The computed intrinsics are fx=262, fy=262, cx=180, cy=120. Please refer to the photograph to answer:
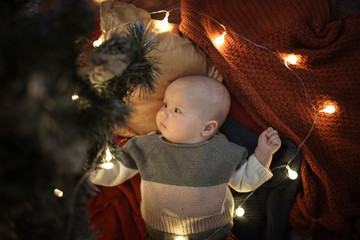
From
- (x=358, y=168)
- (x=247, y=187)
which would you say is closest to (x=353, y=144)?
(x=358, y=168)

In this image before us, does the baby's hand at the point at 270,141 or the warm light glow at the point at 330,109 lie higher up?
the warm light glow at the point at 330,109

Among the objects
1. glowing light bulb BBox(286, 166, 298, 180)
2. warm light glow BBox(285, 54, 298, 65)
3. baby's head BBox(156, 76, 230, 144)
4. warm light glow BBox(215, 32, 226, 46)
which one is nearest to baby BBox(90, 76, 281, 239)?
baby's head BBox(156, 76, 230, 144)

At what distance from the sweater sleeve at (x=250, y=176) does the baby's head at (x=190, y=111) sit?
0.21 meters

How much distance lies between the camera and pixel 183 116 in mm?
1127

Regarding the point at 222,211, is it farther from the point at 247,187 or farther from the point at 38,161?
the point at 38,161

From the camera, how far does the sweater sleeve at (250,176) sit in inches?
44.8

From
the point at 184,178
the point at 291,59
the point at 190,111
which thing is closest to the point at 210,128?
the point at 190,111

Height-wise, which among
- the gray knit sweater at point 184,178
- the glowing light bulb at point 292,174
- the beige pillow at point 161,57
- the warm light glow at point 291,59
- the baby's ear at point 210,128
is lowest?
the gray knit sweater at point 184,178

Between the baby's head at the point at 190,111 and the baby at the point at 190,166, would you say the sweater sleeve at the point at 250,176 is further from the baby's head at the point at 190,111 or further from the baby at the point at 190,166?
the baby's head at the point at 190,111

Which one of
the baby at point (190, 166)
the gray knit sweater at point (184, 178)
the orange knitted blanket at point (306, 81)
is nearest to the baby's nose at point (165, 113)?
the baby at point (190, 166)

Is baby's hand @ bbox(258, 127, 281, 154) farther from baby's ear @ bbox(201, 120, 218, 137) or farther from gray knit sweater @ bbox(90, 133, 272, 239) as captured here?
baby's ear @ bbox(201, 120, 218, 137)

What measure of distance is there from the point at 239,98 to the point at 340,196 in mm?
633

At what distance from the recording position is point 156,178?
1.11 meters

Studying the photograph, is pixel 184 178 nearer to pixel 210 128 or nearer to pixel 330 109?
pixel 210 128
